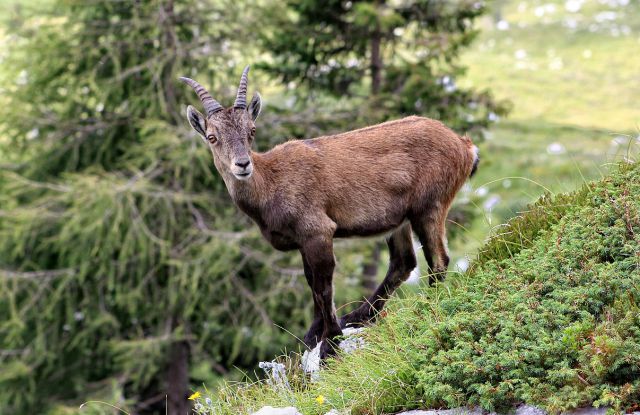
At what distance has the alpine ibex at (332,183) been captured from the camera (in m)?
6.98

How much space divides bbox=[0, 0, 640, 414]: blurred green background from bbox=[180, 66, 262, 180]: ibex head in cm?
666

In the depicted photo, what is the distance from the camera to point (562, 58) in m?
35.8

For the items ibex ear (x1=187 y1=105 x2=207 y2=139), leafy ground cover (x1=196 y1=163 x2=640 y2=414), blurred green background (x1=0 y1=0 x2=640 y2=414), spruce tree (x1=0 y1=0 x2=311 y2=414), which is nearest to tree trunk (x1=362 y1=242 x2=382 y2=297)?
blurred green background (x1=0 y1=0 x2=640 y2=414)

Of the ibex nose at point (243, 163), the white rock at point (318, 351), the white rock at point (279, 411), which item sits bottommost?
the white rock at point (318, 351)

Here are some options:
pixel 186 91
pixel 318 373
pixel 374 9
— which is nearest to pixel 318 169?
pixel 318 373

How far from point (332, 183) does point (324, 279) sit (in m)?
0.82

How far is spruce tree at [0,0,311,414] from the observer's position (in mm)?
14812

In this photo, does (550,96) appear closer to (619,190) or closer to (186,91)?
(186,91)

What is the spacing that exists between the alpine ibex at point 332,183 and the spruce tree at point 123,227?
7395 millimetres

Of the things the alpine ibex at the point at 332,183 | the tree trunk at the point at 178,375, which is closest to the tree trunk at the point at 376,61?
the tree trunk at the point at 178,375

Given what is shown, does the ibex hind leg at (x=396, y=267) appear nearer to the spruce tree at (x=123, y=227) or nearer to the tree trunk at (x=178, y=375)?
the spruce tree at (x=123, y=227)

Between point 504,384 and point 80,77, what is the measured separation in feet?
42.3

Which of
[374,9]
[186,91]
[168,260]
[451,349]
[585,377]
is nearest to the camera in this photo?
[585,377]

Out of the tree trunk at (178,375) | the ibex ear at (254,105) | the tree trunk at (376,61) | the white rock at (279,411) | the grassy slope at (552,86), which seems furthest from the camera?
the grassy slope at (552,86)
